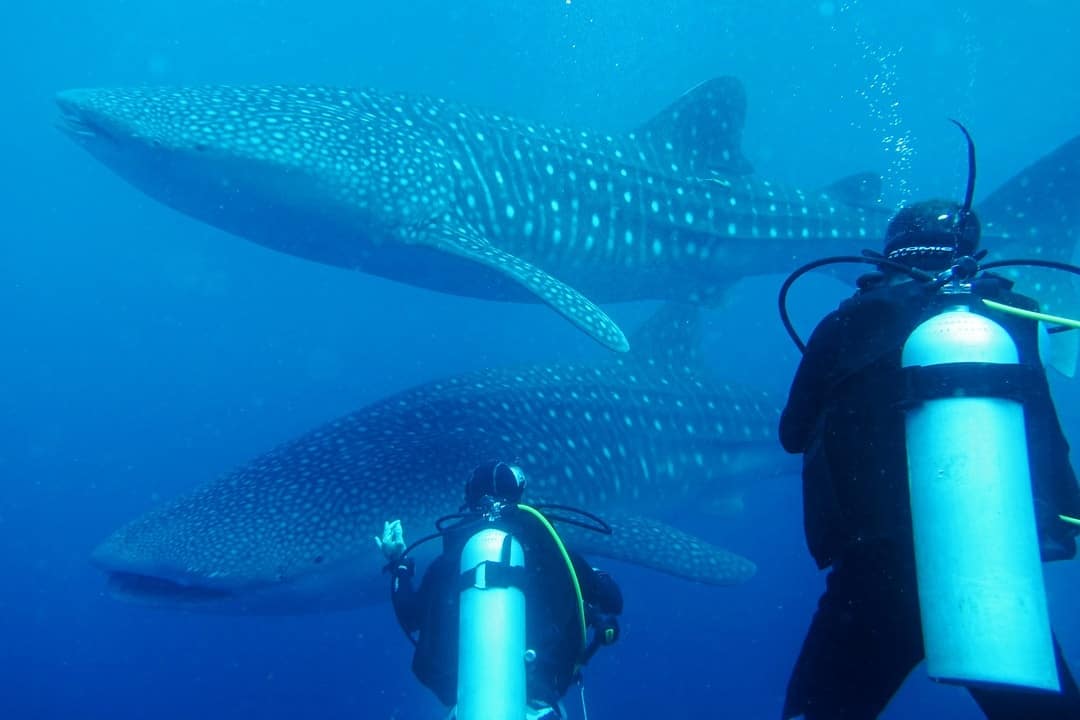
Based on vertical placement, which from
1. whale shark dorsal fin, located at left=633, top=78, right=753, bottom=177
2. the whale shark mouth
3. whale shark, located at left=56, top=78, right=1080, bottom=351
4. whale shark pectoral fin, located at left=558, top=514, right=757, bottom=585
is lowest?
whale shark pectoral fin, located at left=558, top=514, right=757, bottom=585

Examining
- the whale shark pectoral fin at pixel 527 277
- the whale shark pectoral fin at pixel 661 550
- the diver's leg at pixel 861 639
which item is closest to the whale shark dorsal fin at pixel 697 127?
the whale shark pectoral fin at pixel 527 277

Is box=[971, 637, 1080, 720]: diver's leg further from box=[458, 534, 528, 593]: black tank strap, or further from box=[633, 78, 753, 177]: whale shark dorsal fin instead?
box=[633, 78, 753, 177]: whale shark dorsal fin

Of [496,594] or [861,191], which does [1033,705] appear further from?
[861,191]

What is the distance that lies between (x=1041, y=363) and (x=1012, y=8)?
52311 millimetres

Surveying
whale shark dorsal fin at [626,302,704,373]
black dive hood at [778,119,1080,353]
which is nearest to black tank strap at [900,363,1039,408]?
black dive hood at [778,119,1080,353]

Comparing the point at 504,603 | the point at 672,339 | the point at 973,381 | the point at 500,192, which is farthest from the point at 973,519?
the point at 672,339

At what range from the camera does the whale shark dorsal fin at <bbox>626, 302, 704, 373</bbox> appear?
852 centimetres

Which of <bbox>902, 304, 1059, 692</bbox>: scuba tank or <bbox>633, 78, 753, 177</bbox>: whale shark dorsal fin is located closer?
<bbox>902, 304, 1059, 692</bbox>: scuba tank

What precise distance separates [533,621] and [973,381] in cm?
207

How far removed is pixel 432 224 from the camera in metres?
6.55

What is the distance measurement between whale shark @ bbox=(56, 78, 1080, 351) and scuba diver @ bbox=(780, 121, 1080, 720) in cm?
341

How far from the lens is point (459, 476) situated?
5711mm

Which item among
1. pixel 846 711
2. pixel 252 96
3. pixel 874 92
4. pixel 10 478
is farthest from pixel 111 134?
pixel 874 92

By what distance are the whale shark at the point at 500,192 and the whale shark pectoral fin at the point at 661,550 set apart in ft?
5.13
